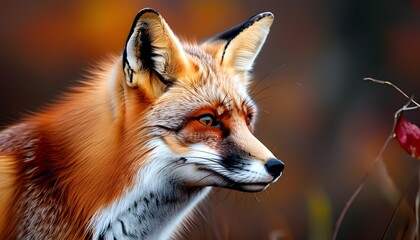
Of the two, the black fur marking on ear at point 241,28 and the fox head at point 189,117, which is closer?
the fox head at point 189,117

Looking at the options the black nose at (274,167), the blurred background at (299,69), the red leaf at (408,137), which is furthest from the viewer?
the blurred background at (299,69)

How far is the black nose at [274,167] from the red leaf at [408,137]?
0.56 meters

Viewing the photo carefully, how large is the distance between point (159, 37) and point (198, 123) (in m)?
0.49

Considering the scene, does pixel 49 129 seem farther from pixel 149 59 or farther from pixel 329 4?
pixel 329 4

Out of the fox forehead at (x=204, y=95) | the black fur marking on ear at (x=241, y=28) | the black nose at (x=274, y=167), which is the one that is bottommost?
the black nose at (x=274, y=167)

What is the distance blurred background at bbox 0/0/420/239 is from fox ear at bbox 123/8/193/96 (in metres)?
5.19

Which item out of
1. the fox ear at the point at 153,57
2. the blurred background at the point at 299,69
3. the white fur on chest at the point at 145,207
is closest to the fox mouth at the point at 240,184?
the white fur on chest at the point at 145,207

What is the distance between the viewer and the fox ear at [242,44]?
4.34m

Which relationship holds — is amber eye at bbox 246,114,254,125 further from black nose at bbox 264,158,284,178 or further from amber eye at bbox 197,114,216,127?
black nose at bbox 264,158,284,178

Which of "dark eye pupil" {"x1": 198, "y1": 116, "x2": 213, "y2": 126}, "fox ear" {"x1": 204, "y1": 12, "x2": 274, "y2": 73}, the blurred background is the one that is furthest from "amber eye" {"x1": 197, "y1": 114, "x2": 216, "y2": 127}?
the blurred background

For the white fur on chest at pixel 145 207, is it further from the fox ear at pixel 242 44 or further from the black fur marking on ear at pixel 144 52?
the fox ear at pixel 242 44

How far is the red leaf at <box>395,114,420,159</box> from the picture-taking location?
339cm

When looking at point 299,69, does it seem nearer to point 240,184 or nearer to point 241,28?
point 241,28

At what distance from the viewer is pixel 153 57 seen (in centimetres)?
393
